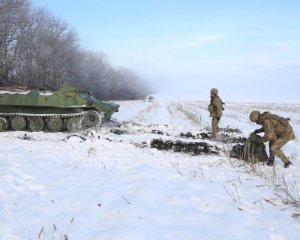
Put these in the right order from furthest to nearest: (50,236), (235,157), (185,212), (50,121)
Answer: (50,121) → (235,157) → (185,212) → (50,236)

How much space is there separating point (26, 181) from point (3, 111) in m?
9.85

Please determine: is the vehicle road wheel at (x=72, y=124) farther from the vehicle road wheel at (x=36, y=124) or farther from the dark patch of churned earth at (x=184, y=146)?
the dark patch of churned earth at (x=184, y=146)

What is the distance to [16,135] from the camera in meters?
14.4

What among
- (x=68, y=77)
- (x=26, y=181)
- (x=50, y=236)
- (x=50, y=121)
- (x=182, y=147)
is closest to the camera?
(x=50, y=236)

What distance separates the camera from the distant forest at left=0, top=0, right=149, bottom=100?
1535 inches

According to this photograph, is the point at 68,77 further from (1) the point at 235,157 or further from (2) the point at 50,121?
(1) the point at 235,157

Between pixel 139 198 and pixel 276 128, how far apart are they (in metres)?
4.34

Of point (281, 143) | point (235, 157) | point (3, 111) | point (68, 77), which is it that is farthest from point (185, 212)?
point (68, 77)

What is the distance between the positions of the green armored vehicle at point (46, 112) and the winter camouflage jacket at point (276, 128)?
8.39 metres

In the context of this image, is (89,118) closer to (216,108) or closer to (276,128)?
(216,108)

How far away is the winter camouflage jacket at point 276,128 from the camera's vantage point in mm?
9148

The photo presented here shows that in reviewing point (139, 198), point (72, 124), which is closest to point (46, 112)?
point (72, 124)

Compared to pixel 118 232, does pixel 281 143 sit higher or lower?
higher

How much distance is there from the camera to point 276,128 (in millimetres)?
9195
